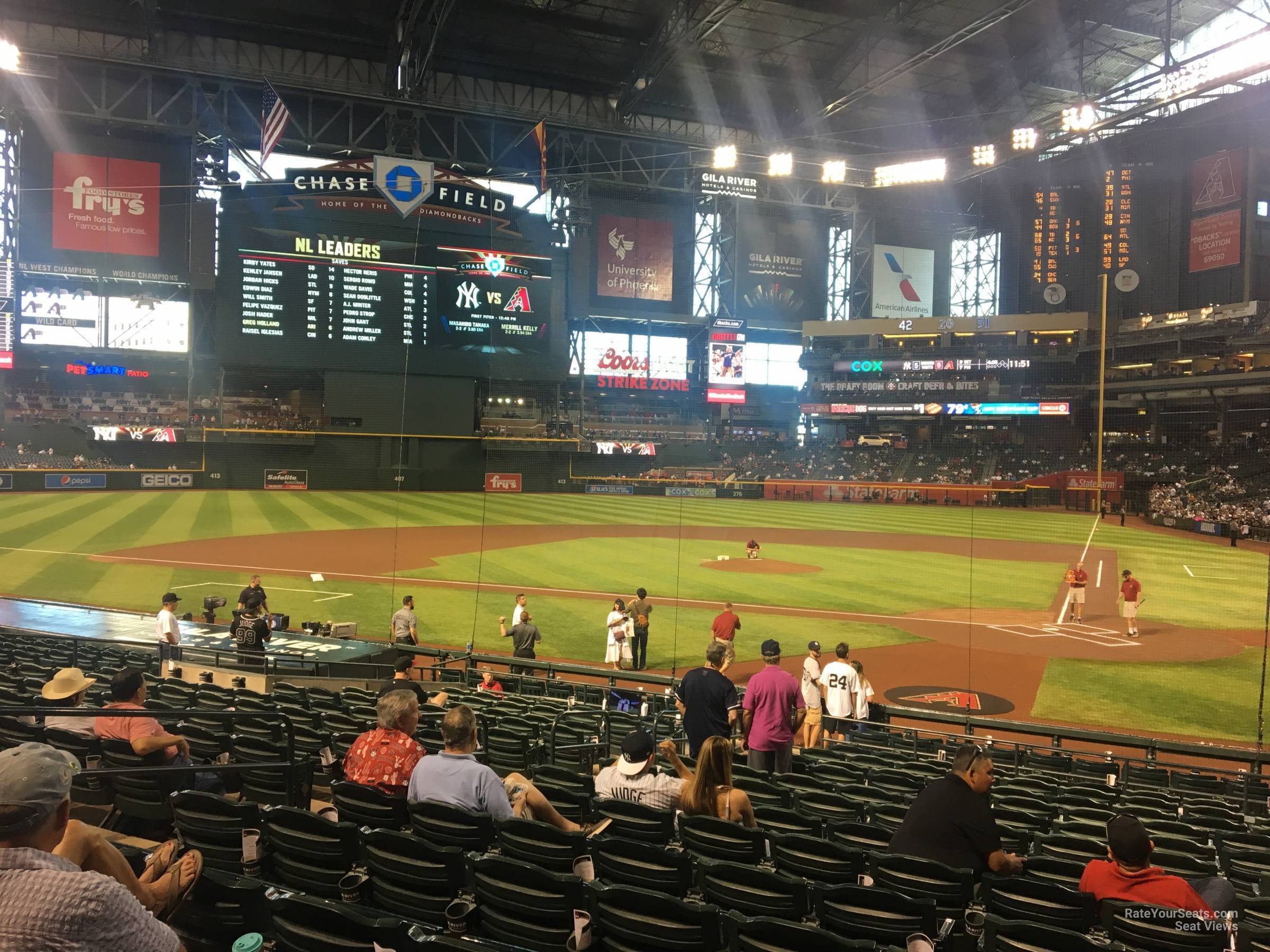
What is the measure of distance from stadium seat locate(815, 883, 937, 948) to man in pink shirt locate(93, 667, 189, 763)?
3.83 meters

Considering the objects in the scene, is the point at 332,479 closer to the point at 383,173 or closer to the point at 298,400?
the point at 298,400

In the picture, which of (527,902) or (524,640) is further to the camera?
(524,640)

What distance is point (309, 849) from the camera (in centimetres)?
376


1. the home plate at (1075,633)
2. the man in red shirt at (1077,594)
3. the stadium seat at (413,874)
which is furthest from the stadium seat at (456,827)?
the man in red shirt at (1077,594)

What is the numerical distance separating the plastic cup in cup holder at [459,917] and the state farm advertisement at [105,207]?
48418 mm

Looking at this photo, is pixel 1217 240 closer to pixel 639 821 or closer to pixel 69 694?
pixel 639 821

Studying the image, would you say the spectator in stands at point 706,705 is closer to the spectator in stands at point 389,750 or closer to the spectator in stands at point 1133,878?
the spectator in stands at point 389,750

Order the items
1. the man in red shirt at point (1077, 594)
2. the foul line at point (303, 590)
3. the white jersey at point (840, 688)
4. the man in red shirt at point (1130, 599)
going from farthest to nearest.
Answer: the foul line at point (303, 590) → the man in red shirt at point (1077, 594) → the man in red shirt at point (1130, 599) → the white jersey at point (840, 688)

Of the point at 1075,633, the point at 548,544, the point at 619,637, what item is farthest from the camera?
the point at 548,544

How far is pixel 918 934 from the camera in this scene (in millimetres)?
3461

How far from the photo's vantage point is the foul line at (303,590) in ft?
71.3

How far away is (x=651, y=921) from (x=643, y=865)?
0.64 metres

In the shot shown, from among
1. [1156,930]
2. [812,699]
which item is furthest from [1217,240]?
[1156,930]

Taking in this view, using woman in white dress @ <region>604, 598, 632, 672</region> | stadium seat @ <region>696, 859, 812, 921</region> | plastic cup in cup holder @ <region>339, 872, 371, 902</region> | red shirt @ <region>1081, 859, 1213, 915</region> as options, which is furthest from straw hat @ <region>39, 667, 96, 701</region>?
woman in white dress @ <region>604, 598, 632, 672</region>
